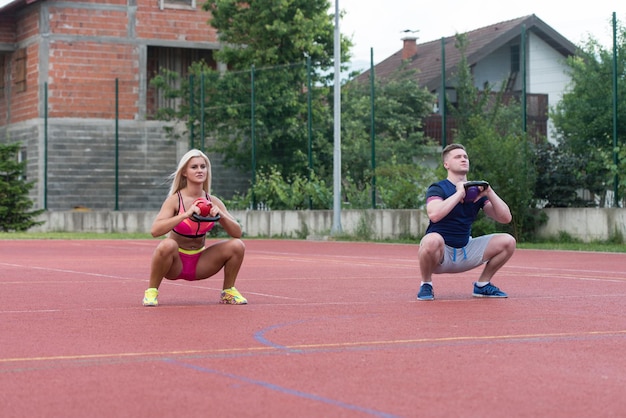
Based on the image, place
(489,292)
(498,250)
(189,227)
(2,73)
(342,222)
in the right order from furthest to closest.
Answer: (2,73) → (342,222) → (489,292) → (498,250) → (189,227)

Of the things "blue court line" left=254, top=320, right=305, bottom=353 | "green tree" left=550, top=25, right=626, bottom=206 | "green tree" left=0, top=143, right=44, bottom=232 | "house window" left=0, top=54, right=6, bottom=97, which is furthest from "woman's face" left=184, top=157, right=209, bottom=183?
"house window" left=0, top=54, right=6, bottom=97

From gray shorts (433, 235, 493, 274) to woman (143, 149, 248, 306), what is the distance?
6.07 feet

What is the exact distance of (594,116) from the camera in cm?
3288

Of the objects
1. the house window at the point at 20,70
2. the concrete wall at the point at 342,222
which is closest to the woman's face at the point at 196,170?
the concrete wall at the point at 342,222

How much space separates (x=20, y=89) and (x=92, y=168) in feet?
14.8

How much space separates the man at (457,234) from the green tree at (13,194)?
2879 cm

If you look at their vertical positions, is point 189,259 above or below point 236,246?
below

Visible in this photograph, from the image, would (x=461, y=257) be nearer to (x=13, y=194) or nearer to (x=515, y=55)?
(x=13, y=194)

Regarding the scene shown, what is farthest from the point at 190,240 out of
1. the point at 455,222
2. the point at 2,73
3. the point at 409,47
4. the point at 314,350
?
the point at 409,47

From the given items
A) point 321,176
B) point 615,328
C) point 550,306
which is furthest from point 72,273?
point 321,176

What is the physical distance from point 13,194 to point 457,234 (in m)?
29.6

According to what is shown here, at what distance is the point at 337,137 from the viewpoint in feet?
102

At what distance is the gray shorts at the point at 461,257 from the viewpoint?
1164 cm

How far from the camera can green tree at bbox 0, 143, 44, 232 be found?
39.1 m
